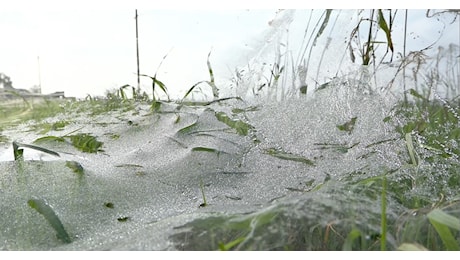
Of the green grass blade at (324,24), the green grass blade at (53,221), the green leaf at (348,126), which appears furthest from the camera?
the green grass blade at (324,24)

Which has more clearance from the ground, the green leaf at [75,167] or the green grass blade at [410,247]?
the green grass blade at [410,247]

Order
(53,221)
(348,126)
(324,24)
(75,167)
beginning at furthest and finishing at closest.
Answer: (324,24) → (348,126) → (75,167) → (53,221)

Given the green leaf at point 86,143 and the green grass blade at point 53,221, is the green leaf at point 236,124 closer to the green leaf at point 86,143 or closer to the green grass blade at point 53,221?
the green leaf at point 86,143

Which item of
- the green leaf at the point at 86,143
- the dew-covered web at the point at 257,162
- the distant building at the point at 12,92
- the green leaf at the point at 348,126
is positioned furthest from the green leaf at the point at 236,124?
the distant building at the point at 12,92

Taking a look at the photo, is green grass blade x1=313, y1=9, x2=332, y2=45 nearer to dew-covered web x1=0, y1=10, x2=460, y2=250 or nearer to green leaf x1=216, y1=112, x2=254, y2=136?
dew-covered web x1=0, y1=10, x2=460, y2=250

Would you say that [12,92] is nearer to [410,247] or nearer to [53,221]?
[53,221]

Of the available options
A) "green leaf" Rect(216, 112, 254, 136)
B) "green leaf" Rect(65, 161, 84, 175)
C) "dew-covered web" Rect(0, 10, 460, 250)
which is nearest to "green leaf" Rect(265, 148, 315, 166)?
"dew-covered web" Rect(0, 10, 460, 250)

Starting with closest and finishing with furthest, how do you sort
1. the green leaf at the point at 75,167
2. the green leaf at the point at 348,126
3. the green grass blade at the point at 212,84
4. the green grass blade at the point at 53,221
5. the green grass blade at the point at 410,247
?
the green grass blade at the point at 410,247, the green grass blade at the point at 53,221, the green leaf at the point at 75,167, the green leaf at the point at 348,126, the green grass blade at the point at 212,84

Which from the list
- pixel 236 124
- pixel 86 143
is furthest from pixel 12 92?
pixel 236 124

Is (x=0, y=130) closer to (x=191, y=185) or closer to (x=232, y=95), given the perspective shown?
(x=232, y=95)

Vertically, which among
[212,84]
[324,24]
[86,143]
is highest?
[324,24]

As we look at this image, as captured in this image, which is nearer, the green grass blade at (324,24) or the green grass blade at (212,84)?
the green grass blade at (324,24)
